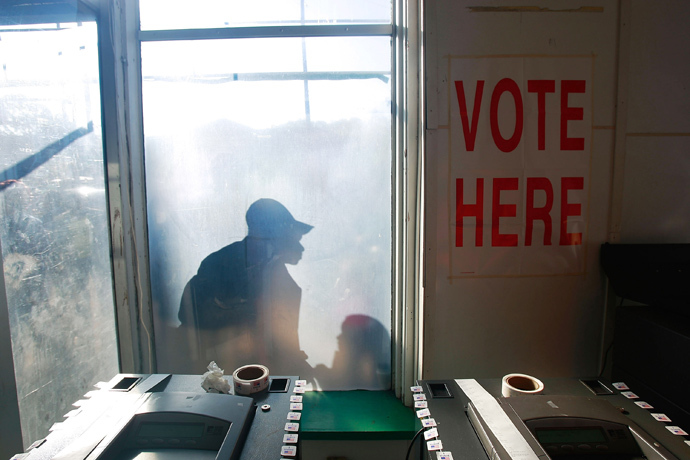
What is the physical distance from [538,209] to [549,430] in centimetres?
90

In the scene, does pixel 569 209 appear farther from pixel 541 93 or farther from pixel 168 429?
pixel 168 429

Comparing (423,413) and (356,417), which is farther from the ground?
(423,413)

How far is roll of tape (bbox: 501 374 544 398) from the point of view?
2.94ft

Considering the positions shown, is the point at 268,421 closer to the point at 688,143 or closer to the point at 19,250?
the point at 19,250

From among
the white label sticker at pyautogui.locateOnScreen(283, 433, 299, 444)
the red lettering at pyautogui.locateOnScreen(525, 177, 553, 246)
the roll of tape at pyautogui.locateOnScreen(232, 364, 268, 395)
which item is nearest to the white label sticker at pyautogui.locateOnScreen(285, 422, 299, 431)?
the white label sticker at pyautogui.locateOnScreen(283, 433, 299, 444)

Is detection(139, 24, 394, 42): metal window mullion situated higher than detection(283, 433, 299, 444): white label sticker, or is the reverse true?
detection(139, 24, 394, 42): metal window mullion

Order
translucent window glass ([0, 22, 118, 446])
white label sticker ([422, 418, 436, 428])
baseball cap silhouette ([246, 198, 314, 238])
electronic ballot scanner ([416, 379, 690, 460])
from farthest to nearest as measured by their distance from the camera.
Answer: baseball cap silhouette ([246, 198, 314, 238]), translucent window glass ([0, 22, 118, 446]), white label sticker ([422, 418, 436, 428]), electronic ballot scanner ([416, 379, 690, 460])

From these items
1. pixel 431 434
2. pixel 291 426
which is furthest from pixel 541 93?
pixel 291 426

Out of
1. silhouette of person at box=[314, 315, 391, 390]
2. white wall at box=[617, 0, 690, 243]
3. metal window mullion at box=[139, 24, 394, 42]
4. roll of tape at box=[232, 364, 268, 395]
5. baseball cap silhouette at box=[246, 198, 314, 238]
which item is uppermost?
metal window mullion at box=[139, 24, 394, 42]

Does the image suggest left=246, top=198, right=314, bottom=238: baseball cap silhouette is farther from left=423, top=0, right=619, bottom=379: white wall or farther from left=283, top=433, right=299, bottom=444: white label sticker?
left=283, top=433, right=299, bottom=444: white label sticker

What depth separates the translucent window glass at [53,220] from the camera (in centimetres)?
117

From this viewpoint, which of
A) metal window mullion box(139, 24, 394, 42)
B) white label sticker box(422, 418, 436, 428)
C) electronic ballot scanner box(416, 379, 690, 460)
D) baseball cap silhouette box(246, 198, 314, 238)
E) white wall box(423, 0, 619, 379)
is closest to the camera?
electronic ballot scanner box(416, 379, 690, 460)

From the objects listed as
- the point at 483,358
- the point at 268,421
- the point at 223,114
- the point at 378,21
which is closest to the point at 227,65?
the point at 223,114

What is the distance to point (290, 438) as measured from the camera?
77cm
